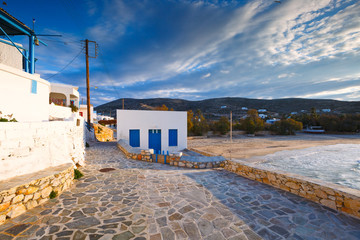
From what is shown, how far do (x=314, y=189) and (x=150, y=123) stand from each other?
13.2 m

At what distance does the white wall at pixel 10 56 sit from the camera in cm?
1058

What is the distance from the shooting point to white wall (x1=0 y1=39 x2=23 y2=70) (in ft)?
34.7

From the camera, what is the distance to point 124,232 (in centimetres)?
308

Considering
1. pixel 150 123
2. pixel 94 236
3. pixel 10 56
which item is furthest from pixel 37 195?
pixel 10 56

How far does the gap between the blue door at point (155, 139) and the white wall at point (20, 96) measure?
28.4 ft

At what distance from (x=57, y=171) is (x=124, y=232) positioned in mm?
3066

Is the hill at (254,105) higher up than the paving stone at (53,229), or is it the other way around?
the hill at (254,105)

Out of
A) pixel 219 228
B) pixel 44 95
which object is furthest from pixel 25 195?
pixel 44 95

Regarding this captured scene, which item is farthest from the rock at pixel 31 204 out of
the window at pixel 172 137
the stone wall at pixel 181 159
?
the window at pixel 172 137

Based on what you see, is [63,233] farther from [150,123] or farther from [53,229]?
[150,123]

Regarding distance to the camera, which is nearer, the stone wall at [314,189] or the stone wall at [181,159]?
the stone wall at [314,189]

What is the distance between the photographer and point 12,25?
827 centimetres

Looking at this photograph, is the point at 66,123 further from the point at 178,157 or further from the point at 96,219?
the point at 178,157

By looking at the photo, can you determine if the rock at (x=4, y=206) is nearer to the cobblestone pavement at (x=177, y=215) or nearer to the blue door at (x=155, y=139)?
the cobblestone pavement at (x=177, y=215)
